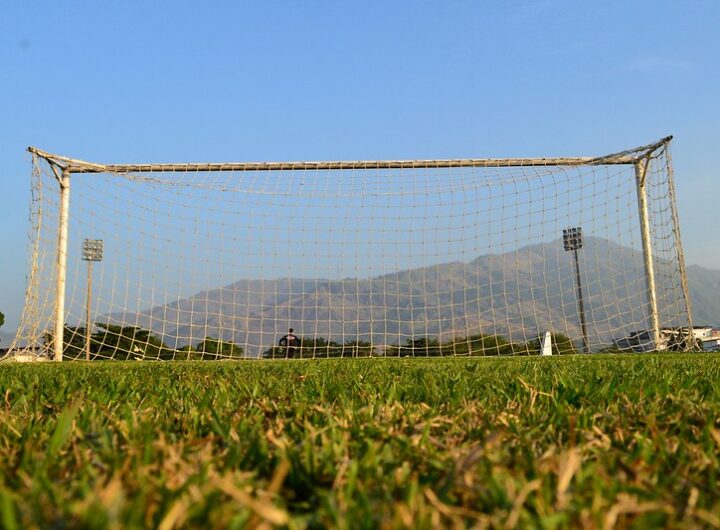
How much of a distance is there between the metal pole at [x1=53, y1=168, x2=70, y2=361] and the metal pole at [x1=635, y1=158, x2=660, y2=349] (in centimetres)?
1119

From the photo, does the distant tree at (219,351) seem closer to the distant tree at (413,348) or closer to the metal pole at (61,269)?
the metal pole at (61,269)

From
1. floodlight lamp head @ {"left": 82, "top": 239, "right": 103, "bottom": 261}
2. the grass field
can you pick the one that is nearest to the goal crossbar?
the grass field

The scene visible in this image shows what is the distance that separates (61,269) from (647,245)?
11.3m

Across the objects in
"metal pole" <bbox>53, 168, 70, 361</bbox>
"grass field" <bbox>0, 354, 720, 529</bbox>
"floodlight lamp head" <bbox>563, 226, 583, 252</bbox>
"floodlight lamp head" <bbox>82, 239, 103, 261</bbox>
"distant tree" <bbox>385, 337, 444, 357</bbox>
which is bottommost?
"grass field" <bbox>0, 354, 720, 529</bbox>

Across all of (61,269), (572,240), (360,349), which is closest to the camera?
(61,269)

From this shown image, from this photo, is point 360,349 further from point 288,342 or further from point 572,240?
point 572,240

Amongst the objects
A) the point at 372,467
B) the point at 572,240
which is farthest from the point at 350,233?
the point at 572,240

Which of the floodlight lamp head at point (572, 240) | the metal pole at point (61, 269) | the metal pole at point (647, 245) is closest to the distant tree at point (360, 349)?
the metal pole at point (61, 269)

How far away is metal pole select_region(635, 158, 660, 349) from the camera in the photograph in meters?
13.7

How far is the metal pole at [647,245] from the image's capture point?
44.9 feet

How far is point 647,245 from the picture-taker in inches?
539

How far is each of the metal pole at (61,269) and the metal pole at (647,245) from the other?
36.7 feet

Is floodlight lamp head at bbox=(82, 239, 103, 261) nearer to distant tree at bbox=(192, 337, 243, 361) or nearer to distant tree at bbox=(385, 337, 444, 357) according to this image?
distant tree at bbox=(192, 337, 243, 361)

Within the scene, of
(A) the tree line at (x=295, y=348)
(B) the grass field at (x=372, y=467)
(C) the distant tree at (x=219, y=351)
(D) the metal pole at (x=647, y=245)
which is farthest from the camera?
(D) the metal pole at (x=647, y=245)
